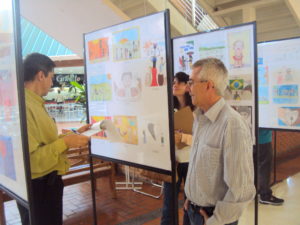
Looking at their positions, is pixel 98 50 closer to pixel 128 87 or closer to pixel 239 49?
pixel 128 87

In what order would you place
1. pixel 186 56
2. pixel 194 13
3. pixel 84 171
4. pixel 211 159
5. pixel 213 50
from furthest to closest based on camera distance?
pixel 194 13 < pixel 84 171 < pixel 186 56 < pixel 213 50 < pixel 211 159

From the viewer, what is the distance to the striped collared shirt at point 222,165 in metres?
1.23

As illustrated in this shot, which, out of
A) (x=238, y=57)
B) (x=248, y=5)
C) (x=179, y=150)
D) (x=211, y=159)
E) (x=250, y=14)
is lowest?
(x=179, y=150)

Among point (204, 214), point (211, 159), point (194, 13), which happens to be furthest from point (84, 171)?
point (194, 13)

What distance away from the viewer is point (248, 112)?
6.75 feet

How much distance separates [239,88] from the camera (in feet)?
6.89

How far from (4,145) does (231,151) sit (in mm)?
1108

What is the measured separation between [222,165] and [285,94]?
1.88 meters

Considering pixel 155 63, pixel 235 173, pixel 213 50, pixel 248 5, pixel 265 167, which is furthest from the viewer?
pixel 248 5

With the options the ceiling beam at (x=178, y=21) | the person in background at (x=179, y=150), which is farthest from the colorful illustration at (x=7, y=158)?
the ceiling beam at (x=178, y=21)

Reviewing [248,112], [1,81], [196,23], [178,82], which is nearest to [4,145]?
[1,81]

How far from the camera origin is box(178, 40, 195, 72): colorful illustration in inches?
95.4

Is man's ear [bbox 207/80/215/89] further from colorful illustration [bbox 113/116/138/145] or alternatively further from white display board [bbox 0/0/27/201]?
white display board [bbox 0/0/27/201]

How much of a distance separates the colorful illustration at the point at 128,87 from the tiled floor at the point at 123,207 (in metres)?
1.72
